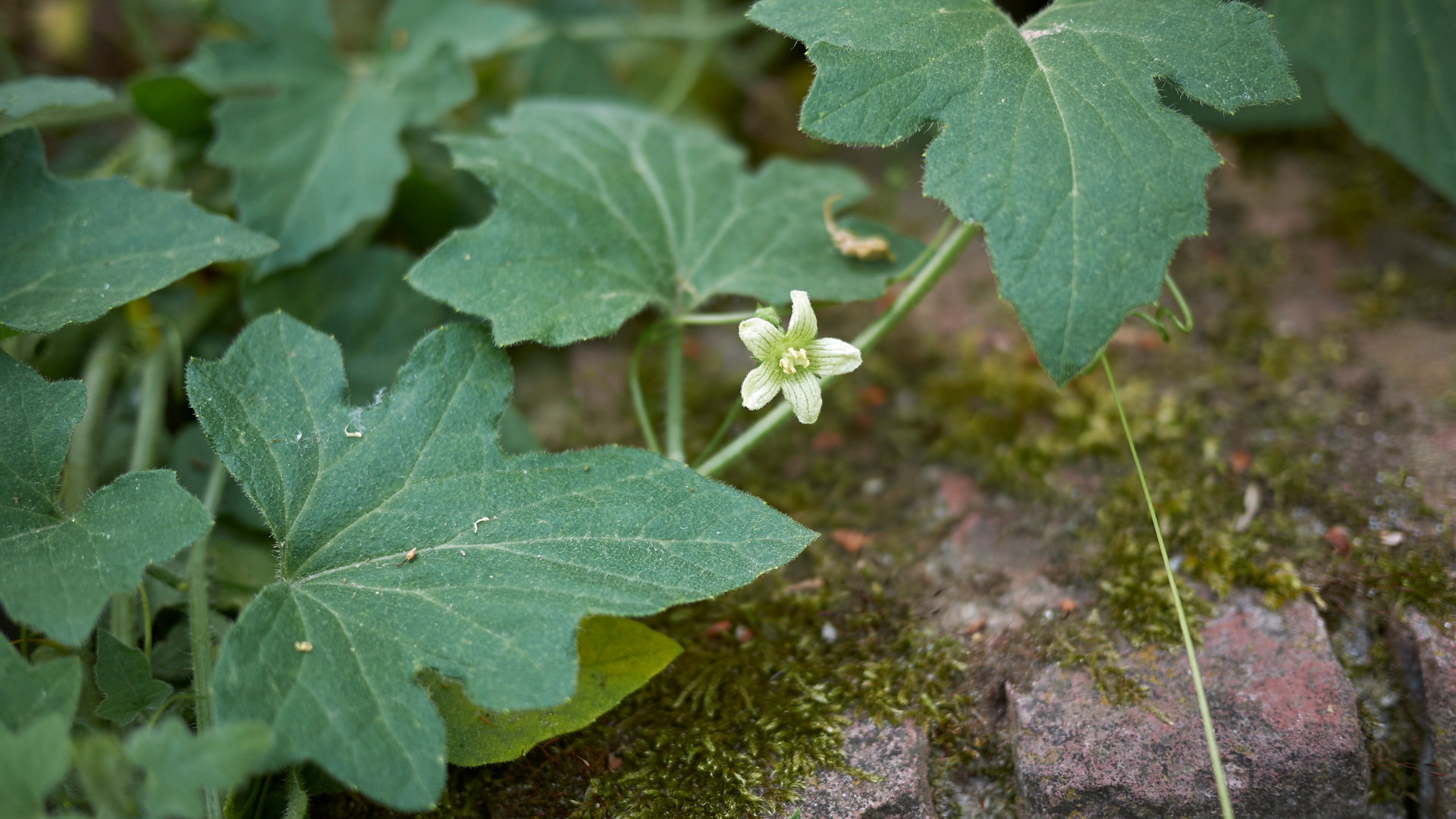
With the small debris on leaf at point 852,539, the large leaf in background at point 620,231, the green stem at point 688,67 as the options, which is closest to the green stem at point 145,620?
the large leaf in background at point 620,231

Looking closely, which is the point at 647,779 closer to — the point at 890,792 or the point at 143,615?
the point at 890,792

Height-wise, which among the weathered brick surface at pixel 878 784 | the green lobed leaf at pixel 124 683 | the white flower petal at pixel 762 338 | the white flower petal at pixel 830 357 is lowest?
the weathered brick surface at pixel 878 784

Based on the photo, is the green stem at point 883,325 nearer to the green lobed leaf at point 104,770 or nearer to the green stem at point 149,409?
the green lobed leaf at point 104,770

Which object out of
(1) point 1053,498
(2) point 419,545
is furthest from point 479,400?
(1) point 1053,498

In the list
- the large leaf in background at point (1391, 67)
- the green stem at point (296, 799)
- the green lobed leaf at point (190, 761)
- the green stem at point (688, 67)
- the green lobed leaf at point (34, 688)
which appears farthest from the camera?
the green stem at point (688, 67)

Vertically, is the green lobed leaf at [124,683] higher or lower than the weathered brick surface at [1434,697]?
higher

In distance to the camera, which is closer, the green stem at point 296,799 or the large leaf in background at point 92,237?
the green stem at point 296,799

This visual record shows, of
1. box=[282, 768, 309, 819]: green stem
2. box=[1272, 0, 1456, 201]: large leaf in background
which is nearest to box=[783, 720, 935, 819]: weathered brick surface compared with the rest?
box=[282, 768, 309, 819]: green stem
